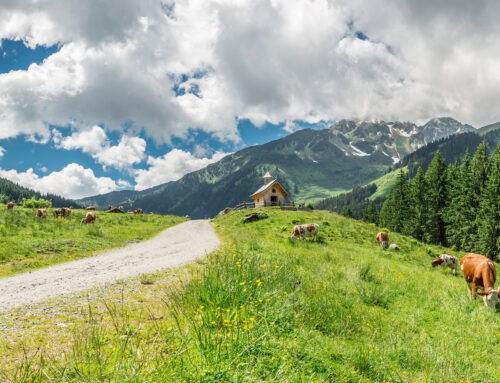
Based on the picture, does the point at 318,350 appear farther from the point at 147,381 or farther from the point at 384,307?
the point at 384,307

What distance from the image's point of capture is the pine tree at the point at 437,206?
51909 millimetres

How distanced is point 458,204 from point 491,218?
7.94m

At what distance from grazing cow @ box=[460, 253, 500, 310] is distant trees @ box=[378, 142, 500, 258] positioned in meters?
35.4

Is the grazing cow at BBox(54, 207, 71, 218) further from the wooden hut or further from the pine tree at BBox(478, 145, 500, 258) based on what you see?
the pine tree at BBox(478, 145, 500, 258)

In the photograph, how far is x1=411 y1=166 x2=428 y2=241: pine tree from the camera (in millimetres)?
53688

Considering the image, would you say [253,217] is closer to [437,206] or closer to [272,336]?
[272,336]

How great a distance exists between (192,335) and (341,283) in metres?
7.60

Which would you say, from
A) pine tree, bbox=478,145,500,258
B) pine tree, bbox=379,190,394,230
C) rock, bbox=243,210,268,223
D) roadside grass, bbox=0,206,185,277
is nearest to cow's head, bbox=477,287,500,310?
roadside grass, bbox=0,206,185,277

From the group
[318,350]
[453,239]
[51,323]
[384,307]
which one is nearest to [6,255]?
[51,323]

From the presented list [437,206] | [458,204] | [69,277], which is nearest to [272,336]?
[69,277]

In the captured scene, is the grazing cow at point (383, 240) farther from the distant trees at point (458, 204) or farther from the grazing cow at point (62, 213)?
the grazing cow at point (62, 213)

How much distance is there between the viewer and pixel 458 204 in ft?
152

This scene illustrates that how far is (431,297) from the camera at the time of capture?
34.1 feet

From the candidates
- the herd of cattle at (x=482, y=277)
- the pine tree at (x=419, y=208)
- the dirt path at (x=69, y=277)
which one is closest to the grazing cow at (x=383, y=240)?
the herd of cattle at (x=482, y=277)
